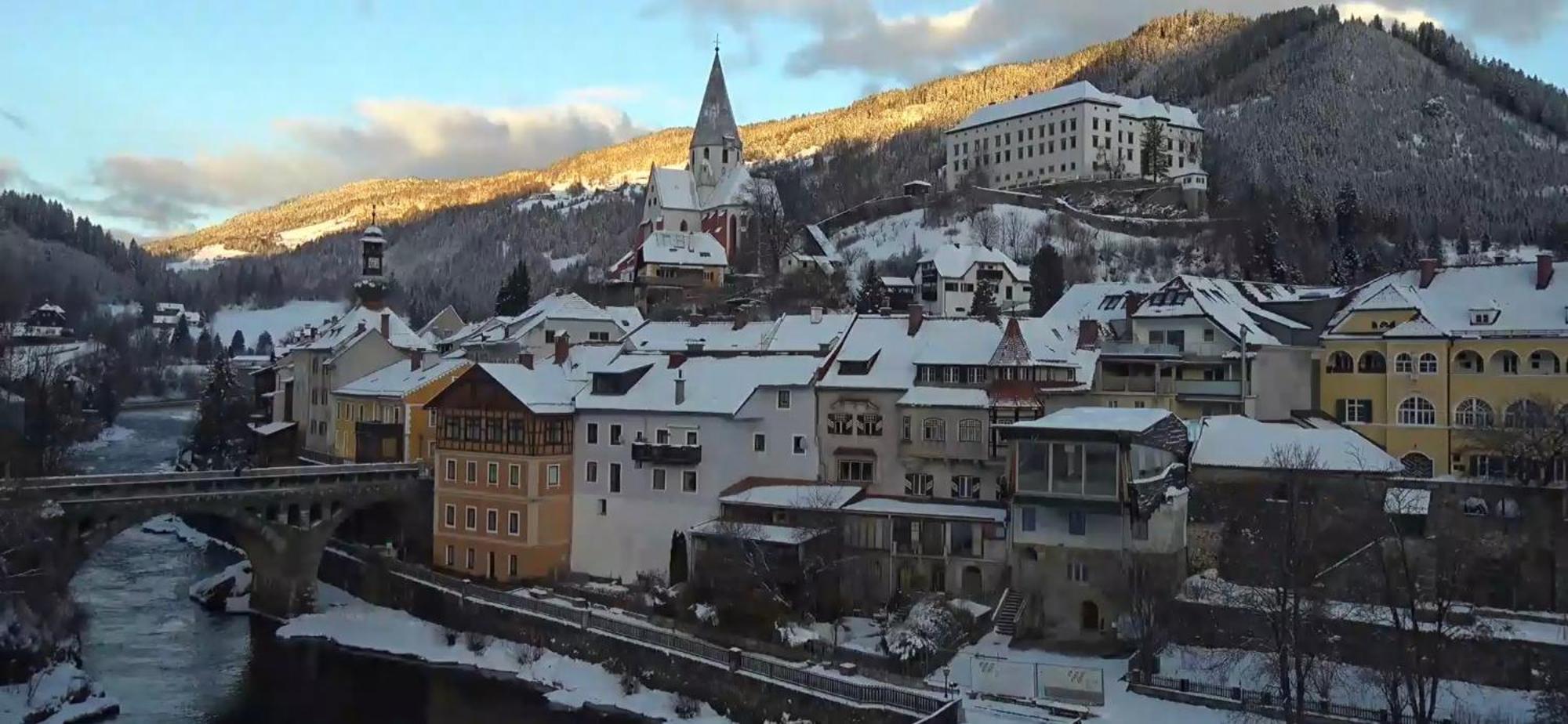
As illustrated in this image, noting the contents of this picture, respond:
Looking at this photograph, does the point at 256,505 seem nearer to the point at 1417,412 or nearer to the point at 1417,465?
Result: the point at 1417,465

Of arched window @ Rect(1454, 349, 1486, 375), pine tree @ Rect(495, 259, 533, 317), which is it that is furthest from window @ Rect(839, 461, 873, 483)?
pine tree @ Rect(495, 259, 533, 317)

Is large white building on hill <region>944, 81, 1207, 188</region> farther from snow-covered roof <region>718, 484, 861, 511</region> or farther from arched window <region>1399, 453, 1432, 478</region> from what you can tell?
snow-covered roof <region>718, 484, 861, 511</region>

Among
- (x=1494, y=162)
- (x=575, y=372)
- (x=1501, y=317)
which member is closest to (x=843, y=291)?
(x=575, y=372)

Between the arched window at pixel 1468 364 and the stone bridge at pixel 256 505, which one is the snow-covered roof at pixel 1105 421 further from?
the stone bridge at pixel 256 505

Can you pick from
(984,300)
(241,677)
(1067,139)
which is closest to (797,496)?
(241,677)

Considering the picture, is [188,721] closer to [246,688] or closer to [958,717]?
[246,688]

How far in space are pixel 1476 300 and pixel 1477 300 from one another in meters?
0.03

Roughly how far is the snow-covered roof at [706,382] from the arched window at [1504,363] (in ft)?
72.5

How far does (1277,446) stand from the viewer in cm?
3728

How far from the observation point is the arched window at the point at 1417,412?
131 ft

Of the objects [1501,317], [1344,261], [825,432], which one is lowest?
[825,432]

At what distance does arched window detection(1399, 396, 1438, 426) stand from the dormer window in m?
3.08

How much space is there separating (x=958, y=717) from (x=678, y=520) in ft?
59.9

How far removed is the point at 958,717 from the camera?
27375mm
